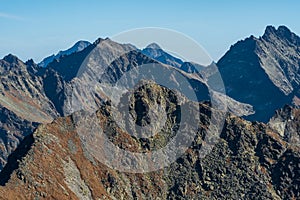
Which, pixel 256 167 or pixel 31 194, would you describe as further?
pixel 256 167

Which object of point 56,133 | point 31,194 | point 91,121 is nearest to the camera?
point 31,194

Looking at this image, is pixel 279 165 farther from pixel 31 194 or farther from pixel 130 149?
pixel 31 194

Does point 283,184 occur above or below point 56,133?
below

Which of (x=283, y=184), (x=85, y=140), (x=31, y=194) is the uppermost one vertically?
(x=85, y=140)

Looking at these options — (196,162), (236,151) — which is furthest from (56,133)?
(236,151)

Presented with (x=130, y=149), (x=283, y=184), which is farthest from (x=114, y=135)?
(x=283, y=184)

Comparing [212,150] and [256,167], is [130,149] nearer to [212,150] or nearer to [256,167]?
[212,150]

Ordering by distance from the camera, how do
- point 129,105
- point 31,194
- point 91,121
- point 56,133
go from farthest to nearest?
point 129,105
point 91,121
point 56,133
point 31,194
